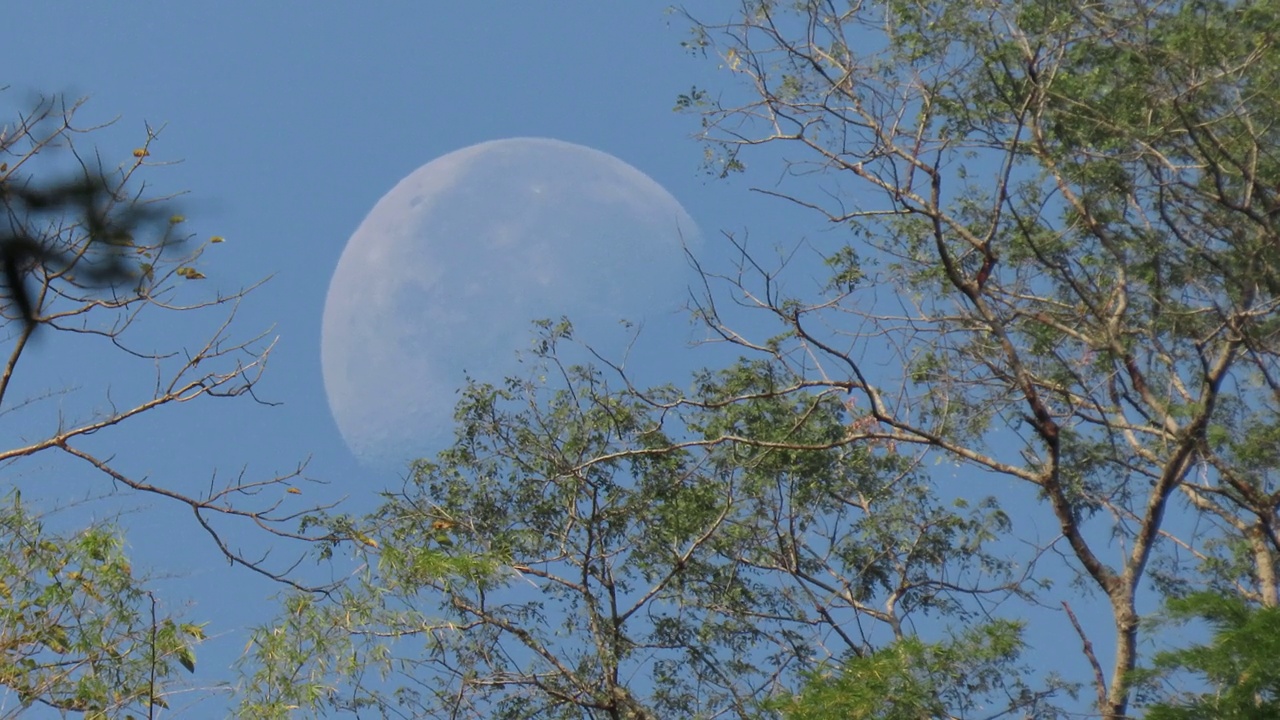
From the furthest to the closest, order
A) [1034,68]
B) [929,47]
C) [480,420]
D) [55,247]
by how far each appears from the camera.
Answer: [480,420], [929,47], [1034,68], [55,247]

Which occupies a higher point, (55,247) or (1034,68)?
(1034,68)

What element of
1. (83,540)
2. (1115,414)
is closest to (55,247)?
(83,540)

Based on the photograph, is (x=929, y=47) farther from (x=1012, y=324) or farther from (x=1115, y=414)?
(x=1115, y=414)

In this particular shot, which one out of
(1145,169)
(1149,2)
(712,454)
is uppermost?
(1149,2)

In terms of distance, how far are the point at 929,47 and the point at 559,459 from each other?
3.89m

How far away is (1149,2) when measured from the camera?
9344 mm

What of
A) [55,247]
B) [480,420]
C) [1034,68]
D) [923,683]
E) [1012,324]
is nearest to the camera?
[55,247]

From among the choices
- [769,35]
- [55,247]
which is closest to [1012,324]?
[769,35]

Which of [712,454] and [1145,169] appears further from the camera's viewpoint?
[712,454]

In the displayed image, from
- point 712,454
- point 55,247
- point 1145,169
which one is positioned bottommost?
point 55,247

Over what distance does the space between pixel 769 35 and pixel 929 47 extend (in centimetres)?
104

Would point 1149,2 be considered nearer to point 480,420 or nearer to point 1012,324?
point 1012,324

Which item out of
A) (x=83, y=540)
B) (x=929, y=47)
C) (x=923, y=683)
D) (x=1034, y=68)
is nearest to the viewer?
(x=83, y=540)

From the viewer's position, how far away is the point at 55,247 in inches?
183
